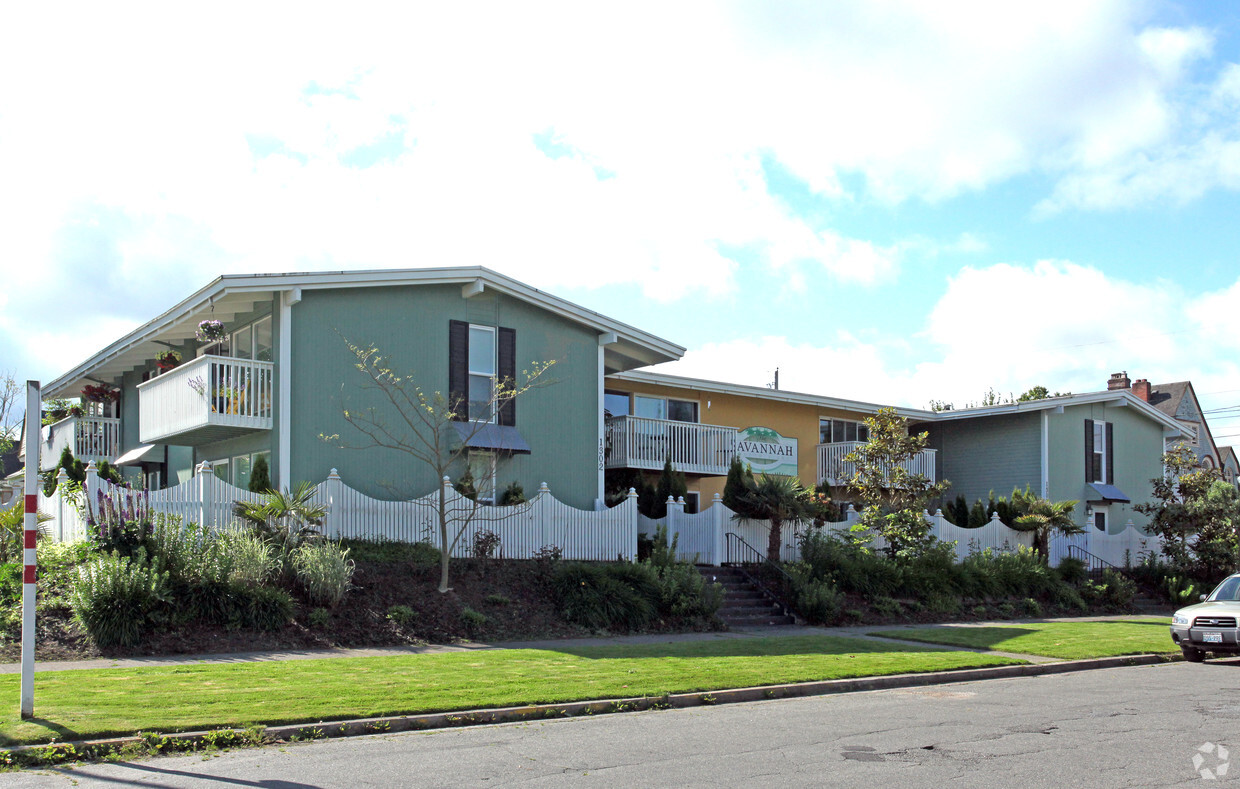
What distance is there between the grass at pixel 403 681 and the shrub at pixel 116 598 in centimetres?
187

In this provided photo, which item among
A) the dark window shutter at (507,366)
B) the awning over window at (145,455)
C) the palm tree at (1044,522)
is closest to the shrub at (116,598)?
the dark window shutter at (507,366)

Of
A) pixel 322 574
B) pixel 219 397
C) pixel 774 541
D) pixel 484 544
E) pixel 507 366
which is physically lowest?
pixel 774 541

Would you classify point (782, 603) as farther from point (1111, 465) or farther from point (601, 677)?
point (1111, 465)

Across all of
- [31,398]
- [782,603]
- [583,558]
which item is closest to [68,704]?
[31,398]

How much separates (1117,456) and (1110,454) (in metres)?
0.60

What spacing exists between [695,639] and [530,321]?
9108 mm

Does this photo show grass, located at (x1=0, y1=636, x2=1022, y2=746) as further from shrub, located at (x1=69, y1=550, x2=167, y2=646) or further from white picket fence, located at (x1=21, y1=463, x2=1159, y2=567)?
white picket fence, located at (x1=21, y1=463, x2=1159, y2=567)

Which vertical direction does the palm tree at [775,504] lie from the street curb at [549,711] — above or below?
above

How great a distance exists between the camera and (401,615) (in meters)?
16.2

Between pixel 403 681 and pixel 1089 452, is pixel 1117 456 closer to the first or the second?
pixel 1089 452

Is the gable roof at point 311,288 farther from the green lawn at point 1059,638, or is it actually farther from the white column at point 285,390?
the green lawn at point 1059,638

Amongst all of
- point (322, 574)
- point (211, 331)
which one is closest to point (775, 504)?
point (322, 574)

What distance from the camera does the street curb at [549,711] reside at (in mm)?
8520

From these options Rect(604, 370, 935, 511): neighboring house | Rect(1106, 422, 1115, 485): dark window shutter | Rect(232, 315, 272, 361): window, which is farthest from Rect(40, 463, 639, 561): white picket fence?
Rect(1106, 422, 1115, 485): dark window shutter
